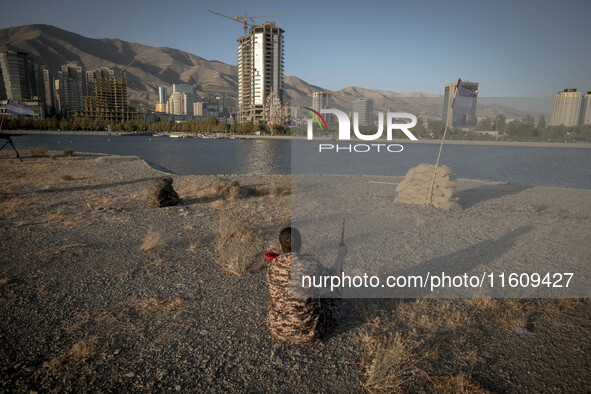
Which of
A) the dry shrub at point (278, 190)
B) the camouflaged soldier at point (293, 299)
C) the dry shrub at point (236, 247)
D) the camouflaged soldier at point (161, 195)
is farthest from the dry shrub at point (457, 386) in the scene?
the dry shrub at point (278, 190)

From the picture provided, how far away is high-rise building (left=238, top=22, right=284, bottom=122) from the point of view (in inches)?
6038

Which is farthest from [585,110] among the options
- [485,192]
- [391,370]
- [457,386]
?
[391,370]

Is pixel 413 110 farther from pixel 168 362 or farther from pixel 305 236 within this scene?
pixel 168 362

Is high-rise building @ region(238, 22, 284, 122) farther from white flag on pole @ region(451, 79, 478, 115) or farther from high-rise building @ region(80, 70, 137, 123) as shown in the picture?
white flag on pole @ region(451, 79, 478, 115)

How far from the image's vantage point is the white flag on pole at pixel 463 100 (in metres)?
7.70

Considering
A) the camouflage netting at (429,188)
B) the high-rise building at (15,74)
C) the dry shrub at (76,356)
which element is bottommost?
the dry shrub at (76,356)

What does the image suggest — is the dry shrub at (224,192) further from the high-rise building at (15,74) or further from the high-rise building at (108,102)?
the high-rise building at (15,74)

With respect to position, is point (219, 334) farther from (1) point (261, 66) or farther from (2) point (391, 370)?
(1) point (261, 66)

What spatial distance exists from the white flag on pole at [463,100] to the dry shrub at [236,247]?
216 inches

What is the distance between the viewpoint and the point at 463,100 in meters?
7.83

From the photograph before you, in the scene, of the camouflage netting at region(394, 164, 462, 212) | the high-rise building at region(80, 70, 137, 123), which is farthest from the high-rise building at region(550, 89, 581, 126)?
the high-rise building at region(80, 70, 137, 123)

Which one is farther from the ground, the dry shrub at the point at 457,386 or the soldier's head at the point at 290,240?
the soldier's head at the point at 290,240

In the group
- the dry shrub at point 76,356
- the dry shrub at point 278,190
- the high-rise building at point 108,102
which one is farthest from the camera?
the high-rise building at point 108,102

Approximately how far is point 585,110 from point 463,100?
225 centimetres
